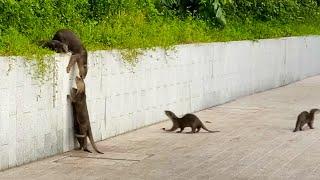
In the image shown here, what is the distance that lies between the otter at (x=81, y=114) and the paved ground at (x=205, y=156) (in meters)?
0.30

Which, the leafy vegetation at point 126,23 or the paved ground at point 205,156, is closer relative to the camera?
the paved ground at point 205,156

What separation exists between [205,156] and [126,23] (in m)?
4.78

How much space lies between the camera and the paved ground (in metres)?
9.26

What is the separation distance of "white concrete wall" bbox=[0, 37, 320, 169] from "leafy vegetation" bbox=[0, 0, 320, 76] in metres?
0.35

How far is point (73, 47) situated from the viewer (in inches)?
427

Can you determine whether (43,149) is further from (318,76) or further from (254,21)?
(318,76)

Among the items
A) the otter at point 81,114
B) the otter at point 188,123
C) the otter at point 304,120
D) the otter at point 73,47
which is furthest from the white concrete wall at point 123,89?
the otter at point 304,120

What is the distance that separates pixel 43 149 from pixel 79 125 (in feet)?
2.67

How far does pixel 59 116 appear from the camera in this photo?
10.5 meters

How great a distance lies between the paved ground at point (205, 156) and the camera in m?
9.26

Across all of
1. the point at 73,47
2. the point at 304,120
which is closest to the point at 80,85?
the point at 73,47

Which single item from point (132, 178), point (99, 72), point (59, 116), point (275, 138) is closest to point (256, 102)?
point (275, 138)

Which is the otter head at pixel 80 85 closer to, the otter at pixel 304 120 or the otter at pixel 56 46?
the otter at pixel 56 46

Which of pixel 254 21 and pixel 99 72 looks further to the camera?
pixel 254 21
